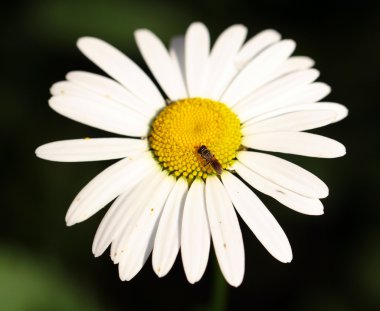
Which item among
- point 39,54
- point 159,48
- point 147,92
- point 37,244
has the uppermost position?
point 39,54

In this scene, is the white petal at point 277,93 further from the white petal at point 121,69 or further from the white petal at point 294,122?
the white petal at point 121,69

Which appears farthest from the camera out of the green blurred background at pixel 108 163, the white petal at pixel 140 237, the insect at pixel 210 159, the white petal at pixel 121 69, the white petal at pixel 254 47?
the green blurred background at pixel 108 163

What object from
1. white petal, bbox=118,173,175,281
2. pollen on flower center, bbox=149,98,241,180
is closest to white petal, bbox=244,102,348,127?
pollen on flower center, bbox=149,98,241,180

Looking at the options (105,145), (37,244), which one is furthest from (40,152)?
(37,244)

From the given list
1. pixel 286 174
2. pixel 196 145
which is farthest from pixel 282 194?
pixel 196 145

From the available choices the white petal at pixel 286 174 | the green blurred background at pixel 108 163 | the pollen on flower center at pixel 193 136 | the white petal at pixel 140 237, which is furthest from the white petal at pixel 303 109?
the green blurred background at pixel 108 163
